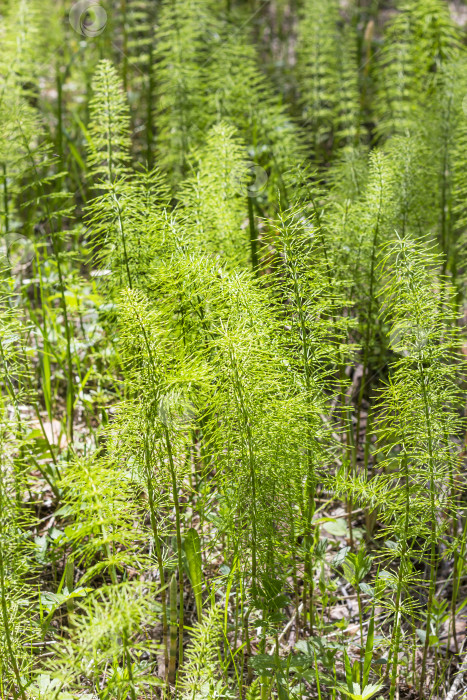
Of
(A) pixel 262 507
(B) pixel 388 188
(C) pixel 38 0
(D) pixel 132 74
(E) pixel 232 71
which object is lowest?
(A) pixel 262 507

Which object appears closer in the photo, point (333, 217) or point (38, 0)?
point (333, 217)

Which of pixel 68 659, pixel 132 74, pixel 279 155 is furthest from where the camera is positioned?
pixel 132 74

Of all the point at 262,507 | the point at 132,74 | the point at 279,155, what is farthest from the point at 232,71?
the point at 262,507

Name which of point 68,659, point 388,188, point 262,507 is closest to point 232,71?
point 388,188

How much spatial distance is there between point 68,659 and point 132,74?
426cm

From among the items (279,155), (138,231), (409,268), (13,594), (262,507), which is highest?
(279,155)

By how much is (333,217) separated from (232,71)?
4.71 feet

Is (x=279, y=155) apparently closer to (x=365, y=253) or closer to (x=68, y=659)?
(x=365, y=253)

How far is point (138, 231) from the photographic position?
1751 mm

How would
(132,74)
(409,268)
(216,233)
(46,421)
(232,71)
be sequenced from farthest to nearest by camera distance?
(132,74)
(232,71)
(46,421)
(216,233)
(409,268)

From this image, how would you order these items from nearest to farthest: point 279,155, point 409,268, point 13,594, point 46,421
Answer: point 409,268 → point 13,594 → point 46,421 → point 279,155

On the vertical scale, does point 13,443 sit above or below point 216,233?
below

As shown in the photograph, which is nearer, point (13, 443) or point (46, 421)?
point (13, 443)

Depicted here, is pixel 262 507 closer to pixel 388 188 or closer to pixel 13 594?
pixel 13 594
